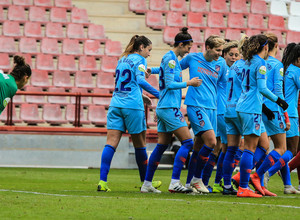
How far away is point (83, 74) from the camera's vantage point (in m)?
16.6

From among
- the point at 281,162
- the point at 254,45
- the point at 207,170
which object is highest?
the point at 254,45

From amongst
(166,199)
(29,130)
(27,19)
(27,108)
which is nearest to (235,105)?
(166,199)

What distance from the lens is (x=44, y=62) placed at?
1677cm

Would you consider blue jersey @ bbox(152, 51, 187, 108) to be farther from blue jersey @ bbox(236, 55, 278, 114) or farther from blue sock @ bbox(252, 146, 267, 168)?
blue sock @ bbox(252, 146, 267, 168)

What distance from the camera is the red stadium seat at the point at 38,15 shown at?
59.5ft

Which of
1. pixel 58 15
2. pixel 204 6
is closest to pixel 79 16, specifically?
pixel 58 15

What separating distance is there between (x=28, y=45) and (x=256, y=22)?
7.03 m

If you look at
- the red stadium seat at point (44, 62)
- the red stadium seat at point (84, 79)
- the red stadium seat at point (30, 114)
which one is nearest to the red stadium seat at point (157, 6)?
the red stadium seat at point (84, 79)

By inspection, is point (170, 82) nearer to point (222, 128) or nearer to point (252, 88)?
point (252, 88)

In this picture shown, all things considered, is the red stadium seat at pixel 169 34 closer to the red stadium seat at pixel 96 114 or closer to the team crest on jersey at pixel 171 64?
the red stadium seat at pixel 96 114

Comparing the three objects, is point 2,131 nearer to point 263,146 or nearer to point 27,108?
point 27,108

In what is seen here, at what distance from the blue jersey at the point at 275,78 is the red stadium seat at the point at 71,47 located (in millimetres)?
9806

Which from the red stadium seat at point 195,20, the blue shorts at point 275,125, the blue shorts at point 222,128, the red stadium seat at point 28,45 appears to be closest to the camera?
the blue shorts at point 275,125

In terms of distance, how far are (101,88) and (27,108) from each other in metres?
2.18
